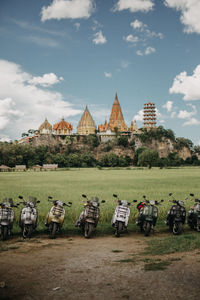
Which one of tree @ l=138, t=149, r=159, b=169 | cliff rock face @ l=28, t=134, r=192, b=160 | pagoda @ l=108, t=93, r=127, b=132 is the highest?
pagoda @ l=108, t=93, r=127, b=132

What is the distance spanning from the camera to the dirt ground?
448 centimetres

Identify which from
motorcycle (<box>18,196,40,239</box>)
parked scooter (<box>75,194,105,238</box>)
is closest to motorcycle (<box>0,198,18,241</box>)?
motorcycle (<box>18,196,40,239</box>)

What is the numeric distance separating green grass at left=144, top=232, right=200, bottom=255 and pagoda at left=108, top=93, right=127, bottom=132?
104 metres

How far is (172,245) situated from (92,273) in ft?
9.39

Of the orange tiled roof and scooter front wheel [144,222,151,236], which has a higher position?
the orange tiled roof

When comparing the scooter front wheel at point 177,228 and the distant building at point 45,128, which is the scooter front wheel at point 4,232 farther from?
the distant building at point 45,128

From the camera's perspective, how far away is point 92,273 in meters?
5.42

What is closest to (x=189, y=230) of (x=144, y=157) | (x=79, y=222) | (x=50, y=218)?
(x=79, y=222)

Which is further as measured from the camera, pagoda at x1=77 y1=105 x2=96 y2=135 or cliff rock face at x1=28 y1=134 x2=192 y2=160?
pagoda at x1=77 y1=105 x2=96 y2=135

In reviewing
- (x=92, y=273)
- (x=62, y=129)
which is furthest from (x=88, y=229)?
(x=62, y=129)

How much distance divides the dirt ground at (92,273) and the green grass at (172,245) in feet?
0.85

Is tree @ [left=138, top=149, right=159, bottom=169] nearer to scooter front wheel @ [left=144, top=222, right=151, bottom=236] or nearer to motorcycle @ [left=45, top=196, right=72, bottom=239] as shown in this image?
scooter front wheel @ [left=144, top=222, right=151, bottom=236]

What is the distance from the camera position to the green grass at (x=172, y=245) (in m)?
Answer: 6.90

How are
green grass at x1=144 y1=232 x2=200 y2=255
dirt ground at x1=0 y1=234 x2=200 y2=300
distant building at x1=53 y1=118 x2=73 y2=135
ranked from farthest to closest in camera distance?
distant building at x1=53 y1=118 x2=73 y2=135 → green grass at x1=144 y1=232 x2=200 y2=255 → dirt ground at x1=0 y1=234 x2=200 y2=300
